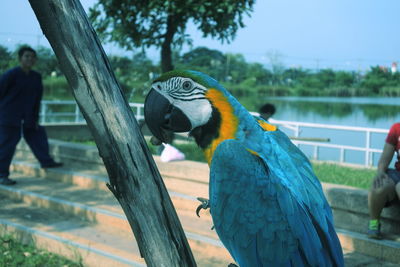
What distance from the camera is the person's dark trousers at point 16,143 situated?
577 centimetres

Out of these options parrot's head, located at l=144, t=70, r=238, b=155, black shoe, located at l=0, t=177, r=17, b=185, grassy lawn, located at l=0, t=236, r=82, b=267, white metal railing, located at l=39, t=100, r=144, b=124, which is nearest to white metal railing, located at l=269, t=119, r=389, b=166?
white metal railing, located at l=39, t=100, r=144, b=124

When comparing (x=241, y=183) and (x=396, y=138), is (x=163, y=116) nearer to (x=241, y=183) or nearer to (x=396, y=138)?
(x=241, y=183)

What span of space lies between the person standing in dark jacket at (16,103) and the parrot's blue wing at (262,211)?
4285 mm

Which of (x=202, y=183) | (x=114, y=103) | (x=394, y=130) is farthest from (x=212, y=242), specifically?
(x=114, y=103)

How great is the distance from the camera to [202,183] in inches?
189

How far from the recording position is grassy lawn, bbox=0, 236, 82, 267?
382 cm

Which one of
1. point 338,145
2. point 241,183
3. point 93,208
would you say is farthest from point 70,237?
point 338,145

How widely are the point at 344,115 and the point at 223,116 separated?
180 inches

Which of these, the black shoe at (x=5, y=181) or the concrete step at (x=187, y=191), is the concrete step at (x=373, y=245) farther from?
the black shoe at (x=5, y=181)

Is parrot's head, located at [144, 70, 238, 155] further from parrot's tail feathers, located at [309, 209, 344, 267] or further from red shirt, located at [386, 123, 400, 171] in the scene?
red shirt, located at [386, 123, 400, 171]

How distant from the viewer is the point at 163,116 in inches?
74.8

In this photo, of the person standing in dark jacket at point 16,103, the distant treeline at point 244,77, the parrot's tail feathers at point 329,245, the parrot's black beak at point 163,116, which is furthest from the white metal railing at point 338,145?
the parrot's black beak at point 163,116

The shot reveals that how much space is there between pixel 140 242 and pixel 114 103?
562 millimetres

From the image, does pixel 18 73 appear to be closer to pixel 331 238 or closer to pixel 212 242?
pixel 212 242
